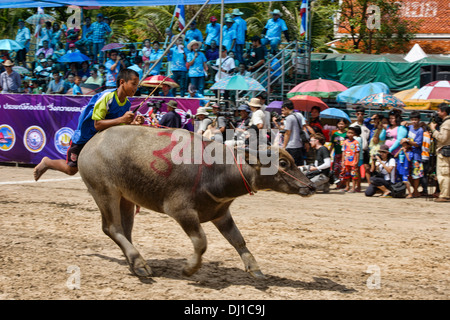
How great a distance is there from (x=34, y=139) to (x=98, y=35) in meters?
5.74

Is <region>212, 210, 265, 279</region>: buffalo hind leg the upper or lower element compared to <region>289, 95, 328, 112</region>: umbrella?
lower

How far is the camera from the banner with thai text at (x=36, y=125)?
15.0m

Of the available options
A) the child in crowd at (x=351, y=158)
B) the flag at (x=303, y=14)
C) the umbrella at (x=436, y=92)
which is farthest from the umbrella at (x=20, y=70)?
the umbrella at (x=436, y=92)

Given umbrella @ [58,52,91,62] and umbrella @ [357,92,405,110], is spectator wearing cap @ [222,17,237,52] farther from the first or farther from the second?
umbrella @ [58,52,91,62]

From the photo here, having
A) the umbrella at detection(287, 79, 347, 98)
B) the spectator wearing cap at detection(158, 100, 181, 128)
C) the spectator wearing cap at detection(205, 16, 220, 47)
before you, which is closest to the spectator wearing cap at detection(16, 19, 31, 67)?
the spectator wearing cap at detection(205, 16, 220, 47)

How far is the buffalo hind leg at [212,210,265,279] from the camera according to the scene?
19.0 ft

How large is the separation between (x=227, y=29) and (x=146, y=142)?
38.8 feet

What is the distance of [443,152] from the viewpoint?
1119cm

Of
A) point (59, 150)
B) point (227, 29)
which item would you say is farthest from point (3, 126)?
point (227, 29)

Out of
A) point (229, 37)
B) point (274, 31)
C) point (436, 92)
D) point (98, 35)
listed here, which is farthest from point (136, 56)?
point (436, 92)

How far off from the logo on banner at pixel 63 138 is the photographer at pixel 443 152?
8.99 metres

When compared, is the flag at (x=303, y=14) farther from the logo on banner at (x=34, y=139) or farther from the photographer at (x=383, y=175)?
the logo on banner at (x=34, y=139)

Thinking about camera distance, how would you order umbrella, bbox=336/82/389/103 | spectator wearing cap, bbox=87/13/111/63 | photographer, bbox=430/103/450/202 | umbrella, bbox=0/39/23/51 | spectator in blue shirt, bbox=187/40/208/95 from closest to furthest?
photographer, bbox=430/103/450/202 → umbrella, bbox=336/82/389/103 → spectator in blue shirt, bbox=187/40/208/95 → spectator wearing cap, bbox=87/13/111/63 → umbrella, bbox=0/39/23/51

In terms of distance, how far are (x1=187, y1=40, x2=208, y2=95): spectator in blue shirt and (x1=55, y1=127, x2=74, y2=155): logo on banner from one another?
368 cm
